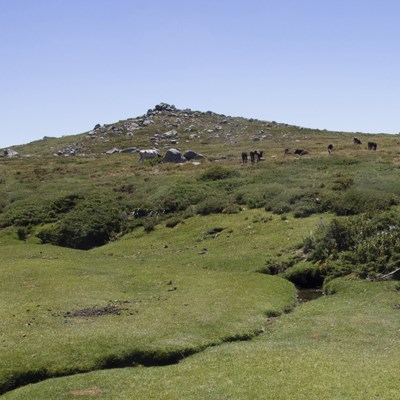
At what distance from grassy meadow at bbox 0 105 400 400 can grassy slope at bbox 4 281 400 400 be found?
0.09m

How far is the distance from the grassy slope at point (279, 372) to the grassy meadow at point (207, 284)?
88mm

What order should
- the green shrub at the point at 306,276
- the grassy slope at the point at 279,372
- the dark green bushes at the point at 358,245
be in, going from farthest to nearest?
the green shrub at the point at 306,276
the dark green bushes at the point at 358,245
the grassy slope at the point at 279,372

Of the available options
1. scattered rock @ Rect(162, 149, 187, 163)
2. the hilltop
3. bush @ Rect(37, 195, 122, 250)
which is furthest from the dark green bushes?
the hilltop

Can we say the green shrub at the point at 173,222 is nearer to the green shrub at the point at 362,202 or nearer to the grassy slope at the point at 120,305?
the grassy slope at the point at 120,305

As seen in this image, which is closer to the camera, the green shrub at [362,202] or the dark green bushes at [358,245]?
the dark green bushes at [358,245]

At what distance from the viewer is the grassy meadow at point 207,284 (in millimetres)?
21734

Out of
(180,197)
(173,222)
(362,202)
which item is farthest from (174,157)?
(362,202)

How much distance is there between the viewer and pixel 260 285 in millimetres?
38969

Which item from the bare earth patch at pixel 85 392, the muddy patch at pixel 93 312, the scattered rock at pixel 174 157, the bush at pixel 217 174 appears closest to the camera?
the bare earth patch at pixel 85 392

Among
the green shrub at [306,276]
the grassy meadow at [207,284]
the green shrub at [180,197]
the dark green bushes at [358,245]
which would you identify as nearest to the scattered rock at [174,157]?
the grassy meadow at [207,284]

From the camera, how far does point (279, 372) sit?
69.3 ft

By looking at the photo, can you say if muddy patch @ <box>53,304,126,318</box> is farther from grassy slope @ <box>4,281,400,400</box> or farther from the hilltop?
the hilltop

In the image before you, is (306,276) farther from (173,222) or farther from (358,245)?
(173,222)

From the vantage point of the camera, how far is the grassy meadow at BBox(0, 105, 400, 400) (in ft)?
71.3
